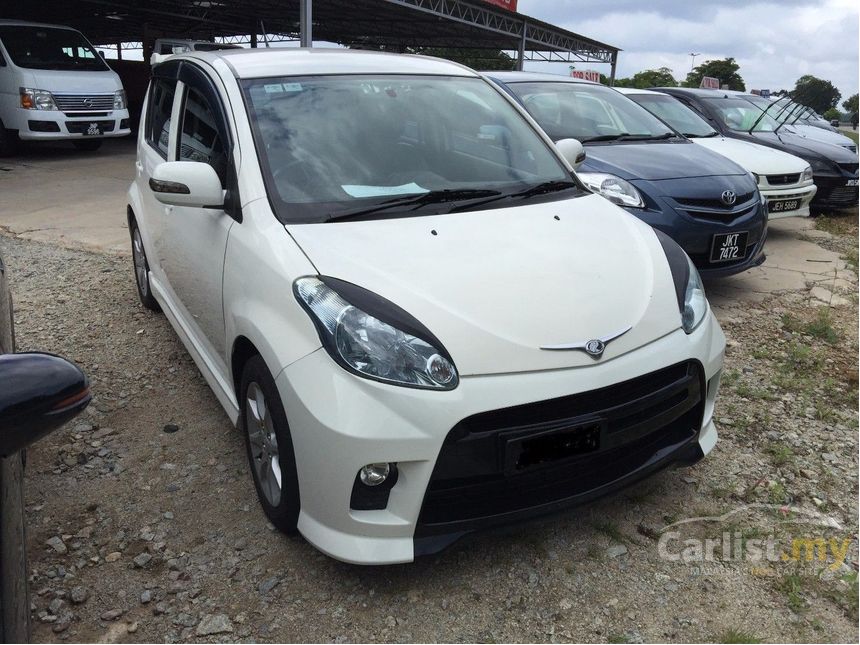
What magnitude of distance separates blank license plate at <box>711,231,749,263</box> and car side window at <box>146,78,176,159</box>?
3.51 m

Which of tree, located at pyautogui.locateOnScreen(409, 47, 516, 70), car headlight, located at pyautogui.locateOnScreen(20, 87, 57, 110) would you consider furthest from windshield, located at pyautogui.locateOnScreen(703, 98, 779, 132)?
tree, located at pyautogui.locateOnScreen(409, 47, 516, 70)

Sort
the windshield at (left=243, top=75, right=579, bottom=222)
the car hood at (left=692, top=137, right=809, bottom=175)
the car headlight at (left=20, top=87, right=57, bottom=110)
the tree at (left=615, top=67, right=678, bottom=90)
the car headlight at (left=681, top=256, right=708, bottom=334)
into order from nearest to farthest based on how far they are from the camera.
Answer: the car headlight at (left=681, top=256, right=708, bottom=334) → the windshield at (left=243, top=75, right=579, bottom=222) → the car hood at (left=692, top=137, right=809, bottom=175) → the car headlight at (left=20, top=87, right=57, bottom=110) → the tree at (left=615, top=67, right=678, bottom=90)

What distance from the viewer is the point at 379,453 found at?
198 centimetres

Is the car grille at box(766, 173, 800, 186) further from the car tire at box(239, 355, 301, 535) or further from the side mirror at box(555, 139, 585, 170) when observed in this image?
the car tire at box(239, 355, 301, 535)

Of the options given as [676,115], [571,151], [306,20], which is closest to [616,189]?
[571,151]

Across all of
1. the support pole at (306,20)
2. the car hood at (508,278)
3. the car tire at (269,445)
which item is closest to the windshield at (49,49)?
the support pole at (306,20)

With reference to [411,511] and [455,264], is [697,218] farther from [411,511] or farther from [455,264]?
[411,511]

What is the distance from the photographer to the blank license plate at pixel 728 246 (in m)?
4.80

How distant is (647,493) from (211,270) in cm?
194

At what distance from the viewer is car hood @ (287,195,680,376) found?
210cm

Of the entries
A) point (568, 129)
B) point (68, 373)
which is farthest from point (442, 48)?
point (68, 373)

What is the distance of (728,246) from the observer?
4.84m

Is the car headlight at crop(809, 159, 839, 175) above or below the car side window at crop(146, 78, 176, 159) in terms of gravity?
below

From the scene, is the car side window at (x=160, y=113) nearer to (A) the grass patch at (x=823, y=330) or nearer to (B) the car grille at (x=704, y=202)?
(B) the car grille at (x=704, y=202)
